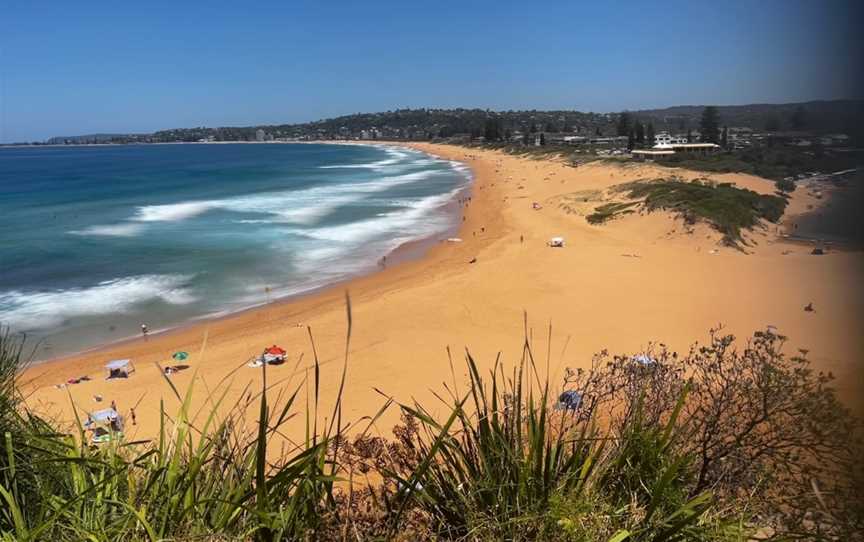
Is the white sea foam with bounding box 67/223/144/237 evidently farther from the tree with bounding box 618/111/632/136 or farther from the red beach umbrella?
the tree with bounding box 618/111/632/136

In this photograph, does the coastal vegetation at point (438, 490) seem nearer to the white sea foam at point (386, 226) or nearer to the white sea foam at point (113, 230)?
the white sea foam at point (386, 226)

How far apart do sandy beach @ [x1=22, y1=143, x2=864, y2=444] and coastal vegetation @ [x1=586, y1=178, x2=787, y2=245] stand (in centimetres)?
64

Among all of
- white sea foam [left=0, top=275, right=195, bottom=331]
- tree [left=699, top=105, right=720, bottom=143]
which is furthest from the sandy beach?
white sea foam [left=0, top=275, right=195, bottom=331]

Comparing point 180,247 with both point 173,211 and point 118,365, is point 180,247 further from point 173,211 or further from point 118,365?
point 118,365

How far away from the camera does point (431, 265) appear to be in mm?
20094

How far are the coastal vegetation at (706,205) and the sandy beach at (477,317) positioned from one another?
64 cm

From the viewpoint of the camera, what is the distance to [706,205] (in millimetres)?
23797

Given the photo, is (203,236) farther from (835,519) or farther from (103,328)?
(835,519)

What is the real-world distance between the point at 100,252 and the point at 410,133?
551 ft

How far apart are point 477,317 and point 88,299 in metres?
12.1

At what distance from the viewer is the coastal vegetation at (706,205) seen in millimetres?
21531

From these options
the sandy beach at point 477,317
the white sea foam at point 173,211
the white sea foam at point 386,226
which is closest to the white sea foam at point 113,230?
the white sea foam at point 173,211

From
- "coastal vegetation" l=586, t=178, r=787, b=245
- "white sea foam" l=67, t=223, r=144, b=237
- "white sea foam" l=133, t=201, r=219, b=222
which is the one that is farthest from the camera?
"white sea foam" l=133, t=201, r=219, b=222

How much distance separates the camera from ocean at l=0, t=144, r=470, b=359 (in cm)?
1602
